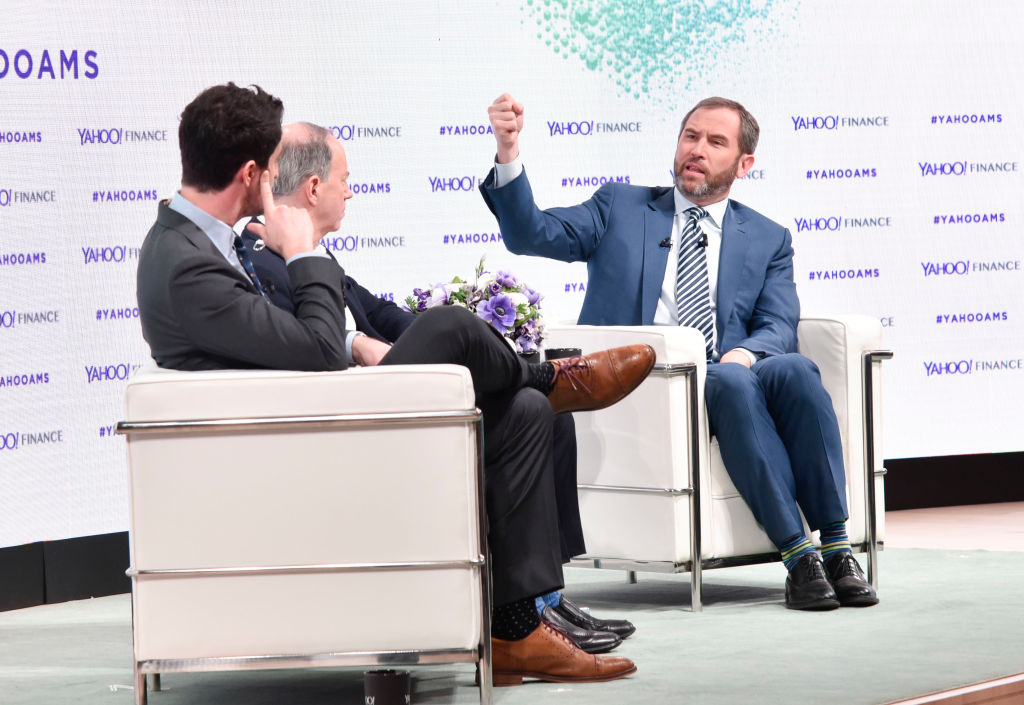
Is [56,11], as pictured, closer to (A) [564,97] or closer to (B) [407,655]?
(A) [564,97]

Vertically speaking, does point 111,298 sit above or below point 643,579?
above

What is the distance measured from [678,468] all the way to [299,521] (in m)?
1.40

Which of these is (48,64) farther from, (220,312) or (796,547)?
(796,547)

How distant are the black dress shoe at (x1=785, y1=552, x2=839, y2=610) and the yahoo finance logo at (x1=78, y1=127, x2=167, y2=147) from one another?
93.2 inches

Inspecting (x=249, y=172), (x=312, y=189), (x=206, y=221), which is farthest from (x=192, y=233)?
(x=312, y=189)

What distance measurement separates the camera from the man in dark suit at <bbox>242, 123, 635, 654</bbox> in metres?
3.17

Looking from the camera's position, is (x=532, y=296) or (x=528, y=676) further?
(x=532, y=296)

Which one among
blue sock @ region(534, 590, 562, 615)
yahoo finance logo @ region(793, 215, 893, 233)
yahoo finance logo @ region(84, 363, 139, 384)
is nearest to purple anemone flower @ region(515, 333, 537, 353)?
blue sock @ region(534, 590, 562, 615)

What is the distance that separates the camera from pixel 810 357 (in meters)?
4.16

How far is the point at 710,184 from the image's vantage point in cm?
425

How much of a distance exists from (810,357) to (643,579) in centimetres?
91

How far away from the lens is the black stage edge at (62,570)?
4270 mm

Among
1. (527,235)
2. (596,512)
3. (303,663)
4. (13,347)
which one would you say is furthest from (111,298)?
(303,663)

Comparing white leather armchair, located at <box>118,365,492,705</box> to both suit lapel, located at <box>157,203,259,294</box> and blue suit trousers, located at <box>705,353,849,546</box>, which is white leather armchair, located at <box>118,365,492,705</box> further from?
blue suit trousers, located at <box>705,353,849,546</box>
